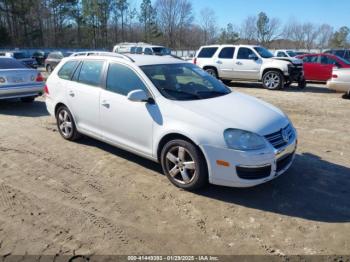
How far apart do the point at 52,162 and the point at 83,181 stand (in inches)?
40.2

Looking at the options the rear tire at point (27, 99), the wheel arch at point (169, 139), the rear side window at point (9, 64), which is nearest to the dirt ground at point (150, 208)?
the wheel arch at point (169, 139)

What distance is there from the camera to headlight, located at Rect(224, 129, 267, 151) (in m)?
3.85

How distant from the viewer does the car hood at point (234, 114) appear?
13.1 ft

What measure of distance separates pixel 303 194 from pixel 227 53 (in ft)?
39.2

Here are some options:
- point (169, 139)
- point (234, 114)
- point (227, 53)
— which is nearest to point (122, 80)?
point (169, 139)

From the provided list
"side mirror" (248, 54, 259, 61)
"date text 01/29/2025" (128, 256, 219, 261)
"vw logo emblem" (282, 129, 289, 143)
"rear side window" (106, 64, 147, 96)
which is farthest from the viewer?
"side mirror" (248, 54, 259, 61)

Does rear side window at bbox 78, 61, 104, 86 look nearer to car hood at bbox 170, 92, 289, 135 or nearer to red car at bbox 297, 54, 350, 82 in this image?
car hood at bbox 170, 92, 289, 135

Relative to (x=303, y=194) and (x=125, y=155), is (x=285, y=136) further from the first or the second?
(x=125, y=155)

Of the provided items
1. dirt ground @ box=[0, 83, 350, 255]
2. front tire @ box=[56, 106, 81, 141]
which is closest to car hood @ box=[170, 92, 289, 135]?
dirt ground @ box=[0, 83, 350, 255]

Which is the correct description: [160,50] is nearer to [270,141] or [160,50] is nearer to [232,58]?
[232,58]

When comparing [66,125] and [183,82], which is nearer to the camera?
[183,82]

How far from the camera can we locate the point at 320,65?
15383 millimetres

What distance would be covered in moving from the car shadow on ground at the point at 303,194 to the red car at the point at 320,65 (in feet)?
37.8

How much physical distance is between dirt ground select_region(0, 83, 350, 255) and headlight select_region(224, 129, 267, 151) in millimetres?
721
